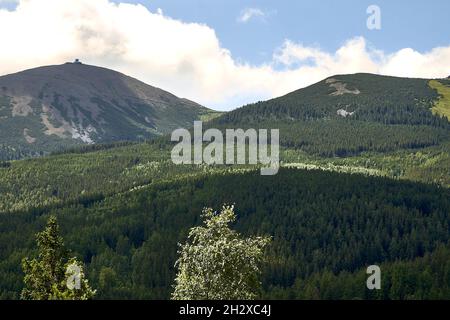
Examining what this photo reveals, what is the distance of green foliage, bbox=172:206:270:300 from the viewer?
4247cm

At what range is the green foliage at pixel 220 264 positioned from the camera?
42.5 metres

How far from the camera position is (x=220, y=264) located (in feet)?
140

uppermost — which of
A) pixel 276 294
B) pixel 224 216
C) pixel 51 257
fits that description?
pixel 224 216

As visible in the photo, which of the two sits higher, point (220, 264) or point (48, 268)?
point (220, 264)

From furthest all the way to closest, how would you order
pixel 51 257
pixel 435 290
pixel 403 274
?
pixel 403 274, pixel 435 290, pixel 51 257

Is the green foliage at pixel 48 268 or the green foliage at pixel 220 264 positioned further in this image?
the green foliage at pixel 48 268

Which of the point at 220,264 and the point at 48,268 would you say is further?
the point at 48,268

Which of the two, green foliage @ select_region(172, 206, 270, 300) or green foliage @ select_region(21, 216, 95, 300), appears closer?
green foliage @ select_region(172, 206, 270, 300)
